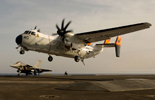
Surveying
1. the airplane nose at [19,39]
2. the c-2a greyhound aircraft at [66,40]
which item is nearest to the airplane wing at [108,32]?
the c-2a greyhound aircraft at [66,40]

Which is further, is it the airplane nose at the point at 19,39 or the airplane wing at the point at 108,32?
the airplane wing at the point at 108,32

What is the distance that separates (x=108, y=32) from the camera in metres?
29.8

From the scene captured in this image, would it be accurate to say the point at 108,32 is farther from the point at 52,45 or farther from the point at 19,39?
the point at 19,39

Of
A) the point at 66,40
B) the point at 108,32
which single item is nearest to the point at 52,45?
the point at 66,40

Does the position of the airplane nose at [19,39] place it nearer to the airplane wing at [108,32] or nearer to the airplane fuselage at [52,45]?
the airplane fuselage at [52,45]

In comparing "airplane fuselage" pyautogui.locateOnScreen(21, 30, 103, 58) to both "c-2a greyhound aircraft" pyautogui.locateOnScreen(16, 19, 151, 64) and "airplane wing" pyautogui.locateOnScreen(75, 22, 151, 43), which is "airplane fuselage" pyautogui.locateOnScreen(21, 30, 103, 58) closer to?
"c-2a greyhound aircraft" pyautogui.locateOnScreen(16, 19, 151, 64)

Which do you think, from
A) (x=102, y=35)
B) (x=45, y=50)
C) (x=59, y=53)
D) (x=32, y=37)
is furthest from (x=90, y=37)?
(x=32, y=37)

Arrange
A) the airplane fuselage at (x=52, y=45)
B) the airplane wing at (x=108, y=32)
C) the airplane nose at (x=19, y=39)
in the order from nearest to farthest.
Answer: the airplane nose at (x=19, y=39)
the airplane fuselage at (x=52, y=45)
the airplane wing at (x=108, y=32)

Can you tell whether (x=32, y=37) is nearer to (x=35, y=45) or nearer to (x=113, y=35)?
(x=35, y=45)

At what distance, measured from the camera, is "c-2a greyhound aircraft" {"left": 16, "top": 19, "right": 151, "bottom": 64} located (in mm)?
26844

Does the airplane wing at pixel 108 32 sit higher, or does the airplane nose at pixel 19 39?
the airplane wing at pixel 108 32

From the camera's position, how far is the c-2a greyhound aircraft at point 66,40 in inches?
1057

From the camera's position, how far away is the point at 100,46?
39875 mm

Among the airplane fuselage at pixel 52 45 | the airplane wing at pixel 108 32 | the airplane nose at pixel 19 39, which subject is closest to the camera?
the airplane nose at pixel 19 39
